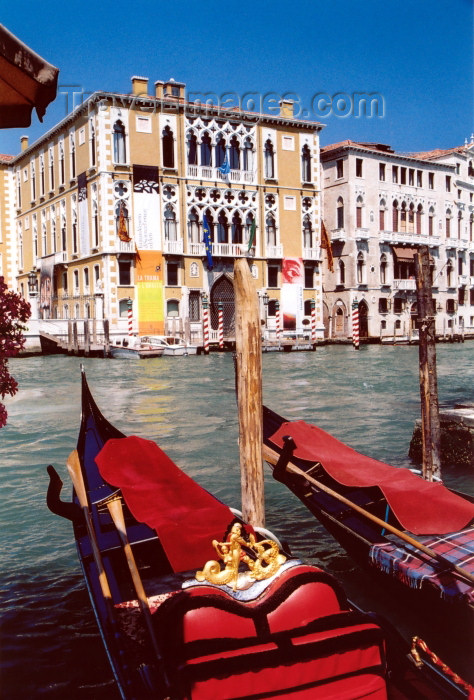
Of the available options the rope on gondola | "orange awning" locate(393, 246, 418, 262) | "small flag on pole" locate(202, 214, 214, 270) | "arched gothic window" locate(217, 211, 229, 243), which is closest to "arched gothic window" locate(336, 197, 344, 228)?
"orange awning" locate(393, 246, 418, 262)

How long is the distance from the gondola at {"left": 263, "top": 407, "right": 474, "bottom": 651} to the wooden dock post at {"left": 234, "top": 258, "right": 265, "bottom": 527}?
281 mm

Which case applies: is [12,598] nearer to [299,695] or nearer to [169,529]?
[169,529]

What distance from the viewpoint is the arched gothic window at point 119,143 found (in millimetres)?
18203

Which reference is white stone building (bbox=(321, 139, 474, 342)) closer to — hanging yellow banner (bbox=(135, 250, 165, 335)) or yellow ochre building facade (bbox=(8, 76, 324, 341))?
yellow ochre building facade (bbox=(8, 76, 324, 341))

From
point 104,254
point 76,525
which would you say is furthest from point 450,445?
point 104,254

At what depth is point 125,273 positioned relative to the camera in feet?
60.1

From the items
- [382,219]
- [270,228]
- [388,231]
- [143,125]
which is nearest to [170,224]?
[143,125]

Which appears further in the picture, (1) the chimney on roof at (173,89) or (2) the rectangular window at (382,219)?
(2) the rectangular window at (382,219)

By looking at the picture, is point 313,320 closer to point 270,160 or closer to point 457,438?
point 270,160

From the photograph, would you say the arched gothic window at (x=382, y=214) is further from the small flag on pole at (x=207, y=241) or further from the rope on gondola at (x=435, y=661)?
the rope on gondola at (x=435, y=661)

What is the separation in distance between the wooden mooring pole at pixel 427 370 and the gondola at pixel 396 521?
0.80 metres

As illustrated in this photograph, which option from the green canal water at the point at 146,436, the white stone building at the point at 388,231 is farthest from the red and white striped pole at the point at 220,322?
the white stone building at the point at 388,231

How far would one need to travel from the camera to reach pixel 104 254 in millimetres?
18062

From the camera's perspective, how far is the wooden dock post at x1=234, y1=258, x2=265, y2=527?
309cm
